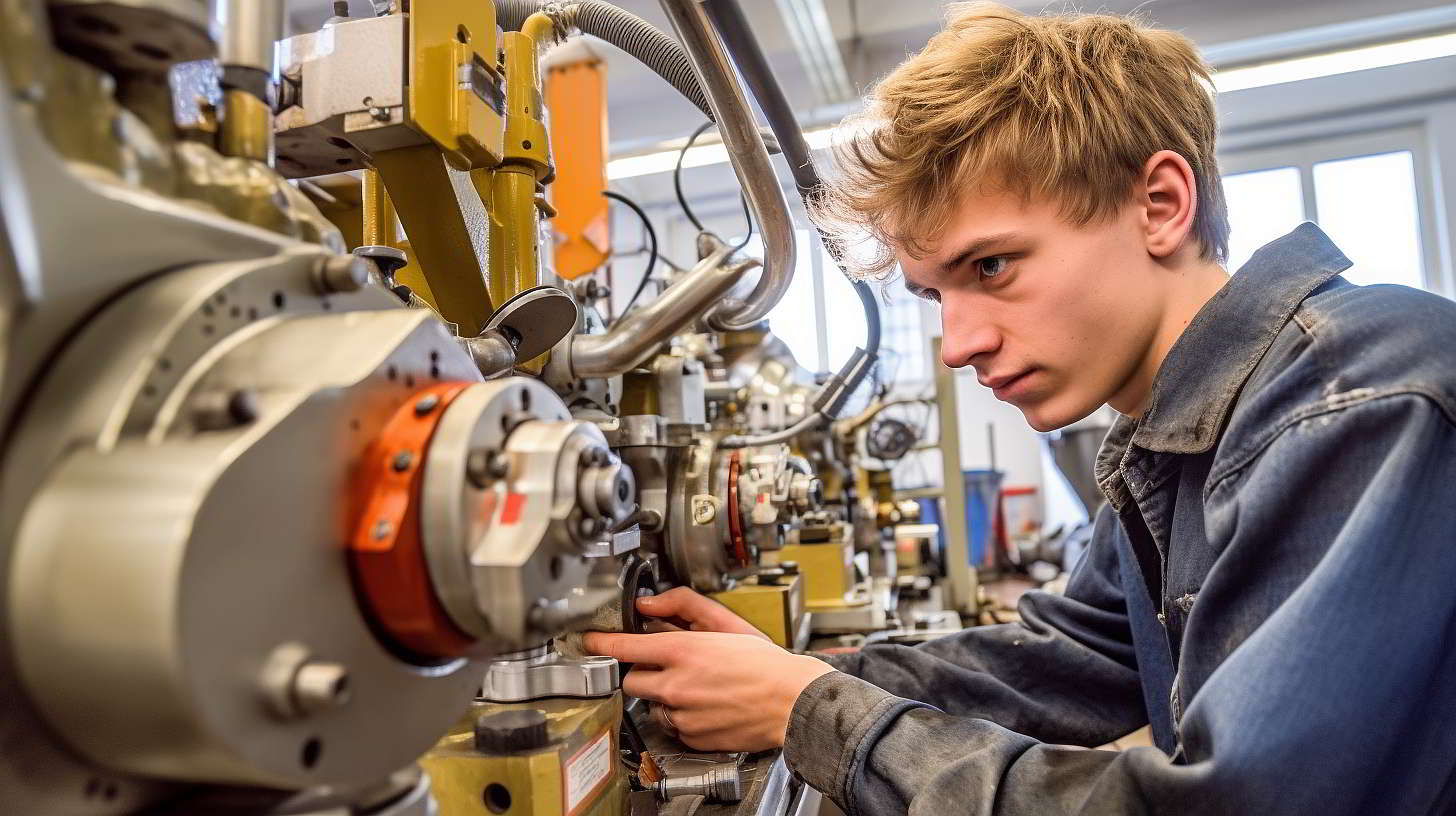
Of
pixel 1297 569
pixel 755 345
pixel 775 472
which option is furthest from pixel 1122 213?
pixel 755 345

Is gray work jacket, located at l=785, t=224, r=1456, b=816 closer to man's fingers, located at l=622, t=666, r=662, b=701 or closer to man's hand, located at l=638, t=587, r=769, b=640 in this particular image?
man's fingers, located at l=622, t=666, r=662, b=701

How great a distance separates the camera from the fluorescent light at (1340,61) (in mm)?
3547

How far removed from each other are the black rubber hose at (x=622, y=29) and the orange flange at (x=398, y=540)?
79cm

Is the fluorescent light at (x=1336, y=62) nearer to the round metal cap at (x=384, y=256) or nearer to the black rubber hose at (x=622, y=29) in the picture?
the black rubber hose at (x=622, y=29)

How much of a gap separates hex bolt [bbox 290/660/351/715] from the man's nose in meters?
0.63

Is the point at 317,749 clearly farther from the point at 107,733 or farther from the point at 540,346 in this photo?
the point at 540,346

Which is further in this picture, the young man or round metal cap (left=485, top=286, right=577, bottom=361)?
round metal cap (left=485, top=286, right=577, bottom=361)

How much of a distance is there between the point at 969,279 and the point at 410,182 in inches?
22.1

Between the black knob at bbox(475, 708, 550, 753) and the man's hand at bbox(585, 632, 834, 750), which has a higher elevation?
the black knob at bbox(475, 708, 550, 753)

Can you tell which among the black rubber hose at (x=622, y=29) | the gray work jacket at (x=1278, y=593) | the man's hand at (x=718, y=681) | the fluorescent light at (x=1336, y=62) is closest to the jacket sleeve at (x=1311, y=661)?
the gray work jacket at (x=1278, y=593)

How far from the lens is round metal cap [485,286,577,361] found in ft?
2.32

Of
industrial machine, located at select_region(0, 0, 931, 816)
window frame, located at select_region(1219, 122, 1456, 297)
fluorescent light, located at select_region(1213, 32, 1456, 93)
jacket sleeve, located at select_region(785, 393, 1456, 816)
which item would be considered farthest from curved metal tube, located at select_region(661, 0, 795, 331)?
window frame, located at select_region(1219, 122, 1456, 297)

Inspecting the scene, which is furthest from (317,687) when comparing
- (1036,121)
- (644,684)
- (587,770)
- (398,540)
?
(1036,121)

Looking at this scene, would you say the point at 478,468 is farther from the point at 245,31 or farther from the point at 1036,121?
the point at 1036,121
